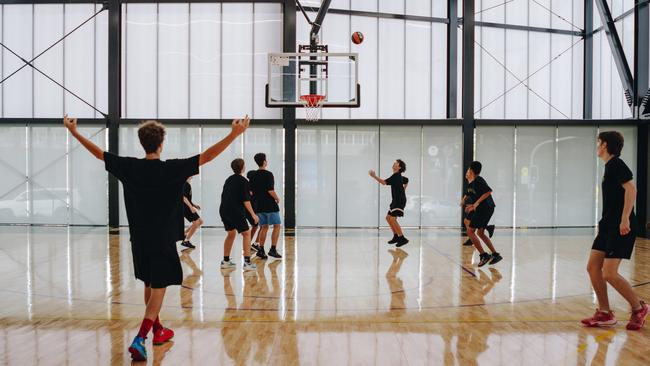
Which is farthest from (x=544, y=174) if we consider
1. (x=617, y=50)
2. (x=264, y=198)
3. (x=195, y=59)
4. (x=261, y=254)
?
(x=195, y=59)

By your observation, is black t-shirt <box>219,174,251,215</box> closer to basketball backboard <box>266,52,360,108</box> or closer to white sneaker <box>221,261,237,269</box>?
white sneaker <box>221,261,237,269</box>

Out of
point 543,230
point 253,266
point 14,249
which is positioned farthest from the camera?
point 543,230

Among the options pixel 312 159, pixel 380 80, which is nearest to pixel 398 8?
pixel 380 80

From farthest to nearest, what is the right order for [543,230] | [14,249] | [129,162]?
[543,230] < [14,249] < [129,162]

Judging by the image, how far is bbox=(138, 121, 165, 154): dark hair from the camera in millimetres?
4016

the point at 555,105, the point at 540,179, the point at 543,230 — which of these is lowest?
the point at 543,230

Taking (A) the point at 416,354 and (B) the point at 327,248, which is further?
(B) the point at 327,248

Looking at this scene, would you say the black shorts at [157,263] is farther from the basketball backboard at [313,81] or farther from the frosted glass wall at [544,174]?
the frosted glass wall at [544,174]

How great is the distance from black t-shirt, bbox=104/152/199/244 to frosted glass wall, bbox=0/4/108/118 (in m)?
12.1

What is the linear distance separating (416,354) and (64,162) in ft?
44.7

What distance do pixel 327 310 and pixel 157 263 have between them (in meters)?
2.24

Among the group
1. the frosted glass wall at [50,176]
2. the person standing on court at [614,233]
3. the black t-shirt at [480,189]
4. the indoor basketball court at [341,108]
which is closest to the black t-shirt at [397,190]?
the indoor basketball court at [341,108]

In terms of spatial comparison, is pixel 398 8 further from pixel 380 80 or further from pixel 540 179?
pixel 540 179

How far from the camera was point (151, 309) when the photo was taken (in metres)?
4.12
